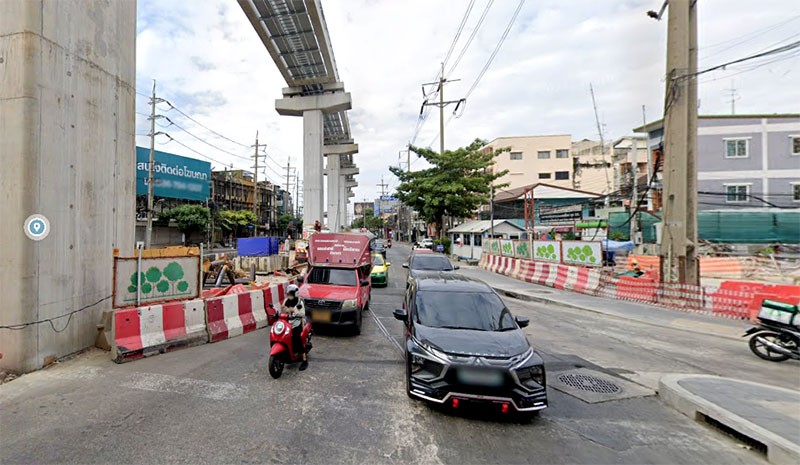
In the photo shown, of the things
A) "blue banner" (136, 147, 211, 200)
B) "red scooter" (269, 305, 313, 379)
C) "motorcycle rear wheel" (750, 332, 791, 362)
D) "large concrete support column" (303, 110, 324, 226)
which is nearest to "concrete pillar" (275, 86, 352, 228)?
"large concrete support column" (303, 110, 324, 226)

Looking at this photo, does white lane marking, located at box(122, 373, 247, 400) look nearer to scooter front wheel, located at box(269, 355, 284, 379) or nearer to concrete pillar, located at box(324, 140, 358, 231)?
scooter front wheel, located at box(269, 355, 284, 379)

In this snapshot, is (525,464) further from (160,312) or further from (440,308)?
(160,312)

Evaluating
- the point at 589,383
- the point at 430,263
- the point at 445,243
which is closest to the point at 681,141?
A: the point at 430,263

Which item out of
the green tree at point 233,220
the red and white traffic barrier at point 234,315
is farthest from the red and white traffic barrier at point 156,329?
the green tree at point 233,220

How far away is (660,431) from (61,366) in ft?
27.5

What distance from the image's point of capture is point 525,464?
3.29 meters

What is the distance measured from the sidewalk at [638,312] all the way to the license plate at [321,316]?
8321mm

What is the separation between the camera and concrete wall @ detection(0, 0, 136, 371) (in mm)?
5395

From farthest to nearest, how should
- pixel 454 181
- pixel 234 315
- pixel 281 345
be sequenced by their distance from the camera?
pixel 454 181
pixel 234 315
pixel 281 345

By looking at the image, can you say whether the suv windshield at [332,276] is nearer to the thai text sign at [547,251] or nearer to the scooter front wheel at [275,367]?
the scooter front wheel at [275,367]

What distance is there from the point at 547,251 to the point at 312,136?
18650 millimetres

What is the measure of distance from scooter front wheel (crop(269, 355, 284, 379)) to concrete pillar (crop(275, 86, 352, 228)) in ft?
73.2

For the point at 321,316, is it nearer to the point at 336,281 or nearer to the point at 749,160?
the point at 336,281

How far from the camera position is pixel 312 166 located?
27.1 metres
